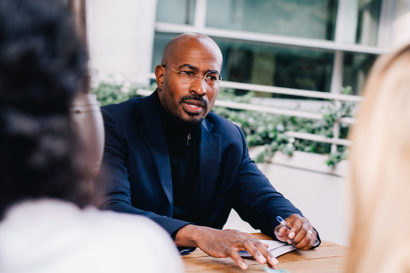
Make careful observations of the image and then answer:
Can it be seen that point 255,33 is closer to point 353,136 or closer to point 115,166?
point 115,166

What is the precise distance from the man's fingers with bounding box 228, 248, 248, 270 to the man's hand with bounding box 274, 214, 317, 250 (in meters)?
0.39

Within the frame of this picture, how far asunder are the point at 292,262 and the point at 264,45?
3877 millimetres

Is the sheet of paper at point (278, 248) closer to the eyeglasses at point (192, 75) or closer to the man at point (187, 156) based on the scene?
the man at point (187, 156)

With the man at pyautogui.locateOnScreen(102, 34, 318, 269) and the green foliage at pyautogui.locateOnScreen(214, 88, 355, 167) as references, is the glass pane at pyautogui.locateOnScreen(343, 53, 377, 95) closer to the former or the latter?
the green foliage at pyautogui.locateOnScreen(214, 88, 355, 167)

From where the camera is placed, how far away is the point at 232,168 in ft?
8.27

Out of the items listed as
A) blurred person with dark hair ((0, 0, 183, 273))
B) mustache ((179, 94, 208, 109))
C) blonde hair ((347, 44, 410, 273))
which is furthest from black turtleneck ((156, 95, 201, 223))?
blurred person with dark hair ((0, 0, 183, 273))

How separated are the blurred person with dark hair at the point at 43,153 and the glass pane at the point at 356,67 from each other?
5054 millimetres

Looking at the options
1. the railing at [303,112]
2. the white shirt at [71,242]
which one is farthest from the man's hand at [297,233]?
the railing at [303,112]

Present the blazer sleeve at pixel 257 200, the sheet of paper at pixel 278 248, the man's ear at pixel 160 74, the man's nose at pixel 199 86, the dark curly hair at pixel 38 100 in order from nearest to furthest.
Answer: the dark curly hair at pixel 38 100 < the sheet of paper at pixel 278 248 < the blazer sleeve at pixel 257 200 < the man's nose at pixel 199 86 < the man's ear at pixel 160 74

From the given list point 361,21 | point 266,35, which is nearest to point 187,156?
point 266,35

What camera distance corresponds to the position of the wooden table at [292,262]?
1.65m

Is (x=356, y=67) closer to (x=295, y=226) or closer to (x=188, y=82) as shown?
(x=188, y=82)

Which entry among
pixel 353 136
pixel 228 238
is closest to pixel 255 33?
pixel 228 238

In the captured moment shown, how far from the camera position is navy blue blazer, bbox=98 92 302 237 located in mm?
2207
